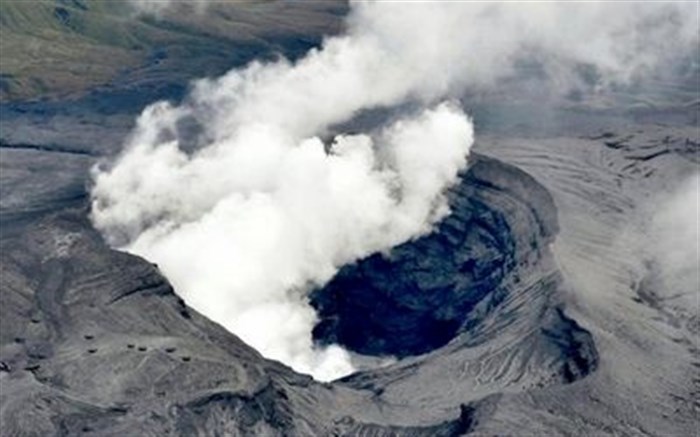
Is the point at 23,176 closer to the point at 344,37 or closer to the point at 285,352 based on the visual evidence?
the point at 285,352

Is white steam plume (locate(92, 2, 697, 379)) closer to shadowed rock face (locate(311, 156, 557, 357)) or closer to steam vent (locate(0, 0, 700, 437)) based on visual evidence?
steam vent (locate(0, 0, 700, 437))

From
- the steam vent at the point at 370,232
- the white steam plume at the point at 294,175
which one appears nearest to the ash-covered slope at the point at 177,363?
the steam vent at the point at 370,232

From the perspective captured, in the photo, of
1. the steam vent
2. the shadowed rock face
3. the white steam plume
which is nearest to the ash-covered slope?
the steam vent

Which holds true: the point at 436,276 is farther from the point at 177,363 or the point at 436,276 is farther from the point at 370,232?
the point at 177,363

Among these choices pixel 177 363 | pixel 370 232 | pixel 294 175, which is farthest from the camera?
pixel 294 175

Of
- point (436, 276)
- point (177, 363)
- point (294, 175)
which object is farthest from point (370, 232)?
point (177, 363)

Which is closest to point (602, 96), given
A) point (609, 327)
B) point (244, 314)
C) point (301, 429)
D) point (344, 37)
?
point (344, 37)
